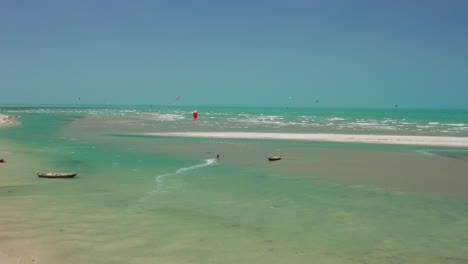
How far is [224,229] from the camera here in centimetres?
1245

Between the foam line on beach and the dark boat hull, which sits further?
the dark boat hull

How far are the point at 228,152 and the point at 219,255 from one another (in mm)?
21715

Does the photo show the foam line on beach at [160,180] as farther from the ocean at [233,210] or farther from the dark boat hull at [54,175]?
the dark boat hull at [54,175]

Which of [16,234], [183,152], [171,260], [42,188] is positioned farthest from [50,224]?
[183,152]

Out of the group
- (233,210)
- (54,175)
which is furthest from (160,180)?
(233,210)

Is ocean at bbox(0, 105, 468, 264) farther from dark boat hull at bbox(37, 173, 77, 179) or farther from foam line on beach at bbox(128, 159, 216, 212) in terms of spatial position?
dark boat hull at bbox(37, 173, 77, 179)

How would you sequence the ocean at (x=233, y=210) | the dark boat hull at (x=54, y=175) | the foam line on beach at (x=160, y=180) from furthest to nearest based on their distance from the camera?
1. the dark boat hull at (x=54, y=175)
2. the foam line on beach at (x=160, y=180)
3. the ocean at (x=233, y=210)

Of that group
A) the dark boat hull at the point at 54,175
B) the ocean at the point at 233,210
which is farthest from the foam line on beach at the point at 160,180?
the dark boat hull at the point at 54,175

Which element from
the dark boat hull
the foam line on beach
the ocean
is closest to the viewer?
the ocean

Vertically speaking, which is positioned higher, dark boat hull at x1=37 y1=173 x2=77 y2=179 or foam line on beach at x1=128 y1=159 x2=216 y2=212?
dark boat hull at x1=37 y1=173 x2=77 y2=179

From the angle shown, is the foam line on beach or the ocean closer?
the ocean

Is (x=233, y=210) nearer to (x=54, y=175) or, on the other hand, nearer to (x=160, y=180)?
(x=160, y=180)

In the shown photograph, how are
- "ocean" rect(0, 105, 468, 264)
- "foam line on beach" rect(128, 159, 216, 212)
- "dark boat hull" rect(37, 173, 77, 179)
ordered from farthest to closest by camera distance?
"dark boat hull" rect(37, 173, 77, 179)
"foam line on beach" rect(128, 159, 216, 212)
"ocean" rect(0, 105, 468, 264)

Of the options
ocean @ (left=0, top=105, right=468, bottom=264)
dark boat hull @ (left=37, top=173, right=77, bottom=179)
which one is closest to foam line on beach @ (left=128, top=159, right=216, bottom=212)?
ocean @ (left=0, top=105, right=468, bottom=264)
